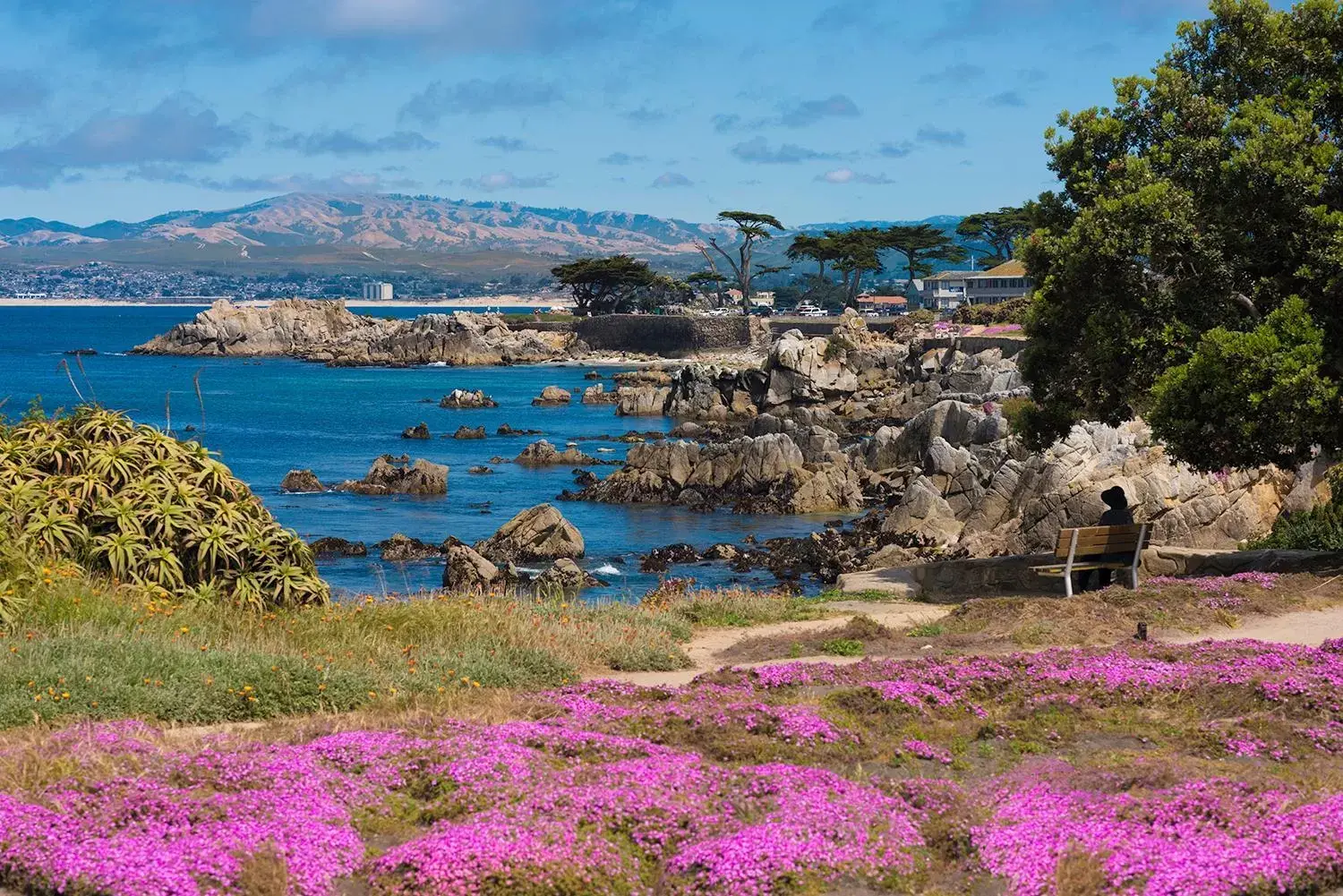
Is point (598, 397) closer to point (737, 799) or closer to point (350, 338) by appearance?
point (350, 338)

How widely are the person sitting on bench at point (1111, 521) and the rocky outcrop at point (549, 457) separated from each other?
1526 inches

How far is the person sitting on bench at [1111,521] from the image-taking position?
1919cm

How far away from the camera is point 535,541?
3628 centimetres

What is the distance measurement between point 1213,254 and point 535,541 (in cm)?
2071

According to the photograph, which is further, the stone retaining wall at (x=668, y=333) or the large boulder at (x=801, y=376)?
the stone retaining wall at (x=668, y=333)

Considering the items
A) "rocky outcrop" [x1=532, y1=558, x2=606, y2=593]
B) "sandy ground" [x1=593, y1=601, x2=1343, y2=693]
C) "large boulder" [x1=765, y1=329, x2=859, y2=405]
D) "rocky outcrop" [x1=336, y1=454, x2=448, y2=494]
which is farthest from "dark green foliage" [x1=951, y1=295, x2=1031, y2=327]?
"sandy ground" [x1=593, y1=601, x2=1343, y2=693]

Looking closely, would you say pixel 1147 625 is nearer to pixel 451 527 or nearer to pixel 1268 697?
pixel 1268 697

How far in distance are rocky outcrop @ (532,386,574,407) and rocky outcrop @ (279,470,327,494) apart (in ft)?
125

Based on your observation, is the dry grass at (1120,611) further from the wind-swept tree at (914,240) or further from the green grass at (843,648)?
the wind-swept tree at (914,240)

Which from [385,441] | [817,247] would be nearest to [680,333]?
[817,247]

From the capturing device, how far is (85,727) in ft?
30.6

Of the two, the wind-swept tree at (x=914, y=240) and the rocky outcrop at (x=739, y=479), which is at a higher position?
the wind-swept tree at (x=914, y=240)

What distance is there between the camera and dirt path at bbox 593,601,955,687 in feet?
43.1

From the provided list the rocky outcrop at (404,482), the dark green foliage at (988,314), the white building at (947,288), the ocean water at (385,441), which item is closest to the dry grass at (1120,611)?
the ocean water at (385,441)
